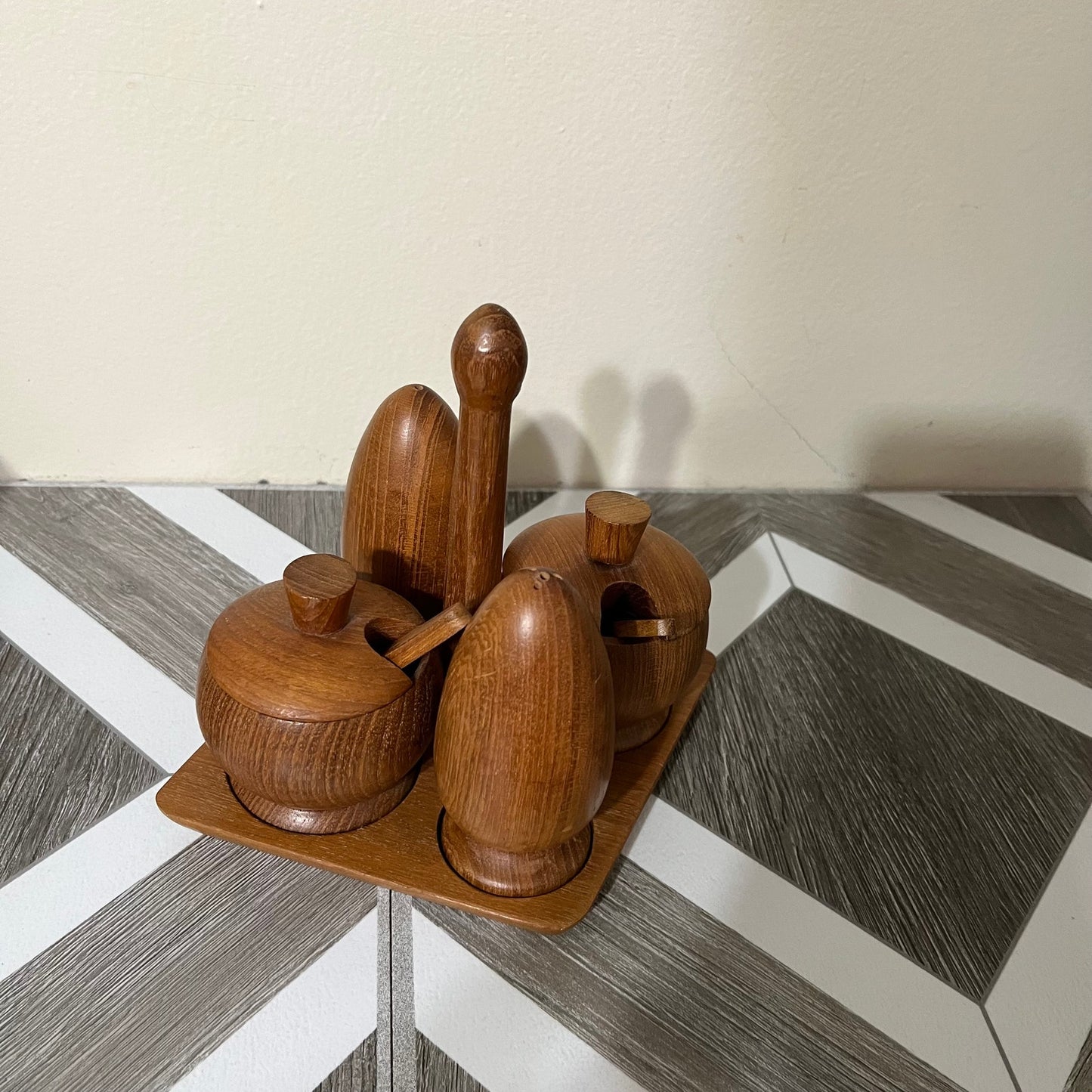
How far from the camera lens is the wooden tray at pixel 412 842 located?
376mm

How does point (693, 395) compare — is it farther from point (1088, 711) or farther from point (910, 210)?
point (1088, 711)

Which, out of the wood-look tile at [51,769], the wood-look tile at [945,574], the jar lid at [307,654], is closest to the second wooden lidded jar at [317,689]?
the jar lid at [307,654]

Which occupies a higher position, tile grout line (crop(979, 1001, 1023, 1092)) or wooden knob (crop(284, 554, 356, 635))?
wooden knob (crop(284, 554, 356, 635))

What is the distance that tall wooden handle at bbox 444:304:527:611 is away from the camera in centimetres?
32

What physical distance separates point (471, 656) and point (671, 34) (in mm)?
376

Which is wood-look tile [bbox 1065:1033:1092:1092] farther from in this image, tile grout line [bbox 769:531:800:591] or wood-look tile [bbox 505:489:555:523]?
wood-look tile [bbox 505:489:555:523]

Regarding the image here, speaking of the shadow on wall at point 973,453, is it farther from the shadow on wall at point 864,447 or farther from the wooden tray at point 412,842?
the wooden tray at point 412,842

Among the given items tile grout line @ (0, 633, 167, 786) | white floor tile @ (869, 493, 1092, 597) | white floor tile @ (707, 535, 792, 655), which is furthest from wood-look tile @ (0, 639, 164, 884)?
white floor tile @ (869, 493, 1092, 597)

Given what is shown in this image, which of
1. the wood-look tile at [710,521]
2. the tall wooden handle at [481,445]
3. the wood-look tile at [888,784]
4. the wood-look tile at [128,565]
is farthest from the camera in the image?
the wood-look tile at [710,521]

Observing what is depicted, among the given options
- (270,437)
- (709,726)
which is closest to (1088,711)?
(709,726)

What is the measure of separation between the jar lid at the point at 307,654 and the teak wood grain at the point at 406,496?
0.05m

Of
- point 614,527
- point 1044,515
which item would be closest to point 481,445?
point 614,527

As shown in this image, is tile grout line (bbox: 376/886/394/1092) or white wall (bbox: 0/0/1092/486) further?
white wall (bbox: 0/0/1092/486)

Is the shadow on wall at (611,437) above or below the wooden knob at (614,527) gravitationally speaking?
below
